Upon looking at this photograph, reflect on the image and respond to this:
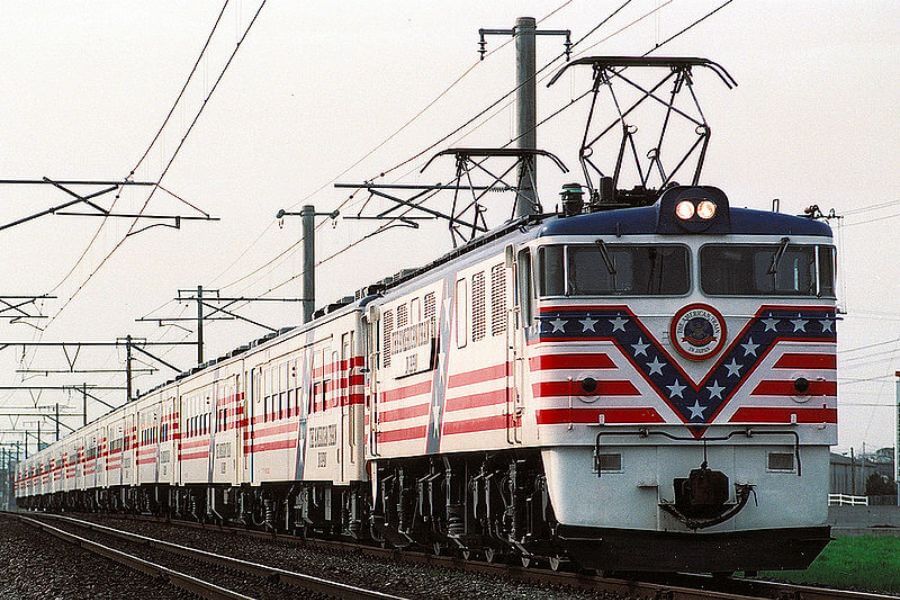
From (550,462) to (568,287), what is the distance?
171 centimetres

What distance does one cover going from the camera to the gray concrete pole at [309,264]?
35156mm

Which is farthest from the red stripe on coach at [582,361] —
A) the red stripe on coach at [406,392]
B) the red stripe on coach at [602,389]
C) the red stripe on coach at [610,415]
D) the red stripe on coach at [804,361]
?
the red stripe on coach at [406,392]

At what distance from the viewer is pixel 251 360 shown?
33500 mm

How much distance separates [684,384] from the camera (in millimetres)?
15023

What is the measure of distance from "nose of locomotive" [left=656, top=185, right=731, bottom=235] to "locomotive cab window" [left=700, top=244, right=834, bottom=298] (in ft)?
0.77

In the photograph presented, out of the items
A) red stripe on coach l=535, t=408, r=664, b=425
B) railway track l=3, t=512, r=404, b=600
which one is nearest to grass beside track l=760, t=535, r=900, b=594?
red stripe on coach l=535, t=408, r=664, b=425

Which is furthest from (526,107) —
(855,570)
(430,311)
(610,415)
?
(610,415)

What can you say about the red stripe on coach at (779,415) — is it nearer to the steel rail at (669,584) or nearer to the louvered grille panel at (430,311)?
the steel rail at (669,584)

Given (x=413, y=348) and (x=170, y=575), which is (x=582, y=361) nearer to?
(x=413, y=348)

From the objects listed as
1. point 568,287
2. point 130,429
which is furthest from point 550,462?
point 130,429

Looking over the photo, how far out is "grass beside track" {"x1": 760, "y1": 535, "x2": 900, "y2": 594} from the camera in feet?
58.2

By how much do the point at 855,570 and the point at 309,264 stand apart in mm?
18229

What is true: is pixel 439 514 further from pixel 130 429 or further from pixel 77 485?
pixel 77 485

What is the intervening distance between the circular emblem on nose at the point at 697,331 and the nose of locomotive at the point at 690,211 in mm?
796
